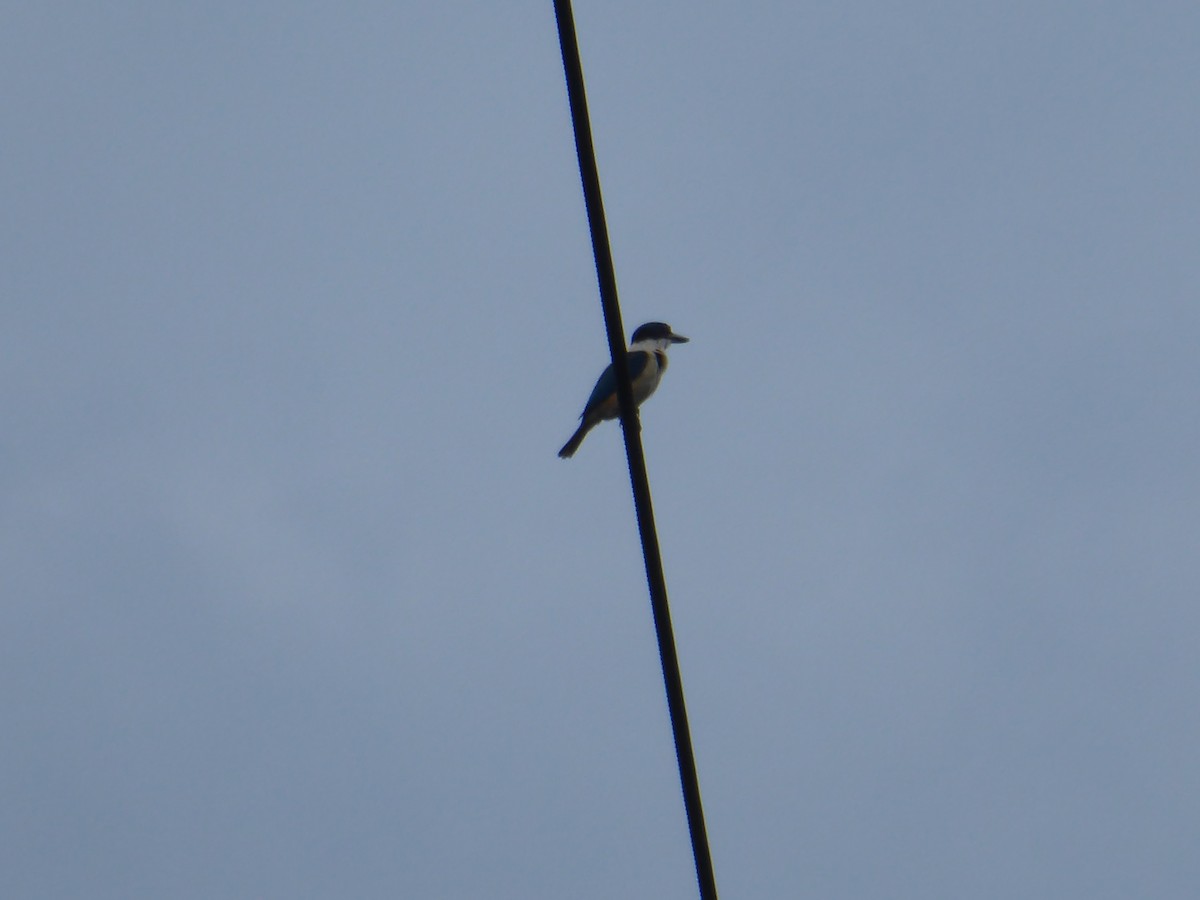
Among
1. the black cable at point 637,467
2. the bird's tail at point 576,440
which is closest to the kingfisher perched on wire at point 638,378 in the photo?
the bird's tail at point 576,440

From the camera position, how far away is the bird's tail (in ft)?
26.9

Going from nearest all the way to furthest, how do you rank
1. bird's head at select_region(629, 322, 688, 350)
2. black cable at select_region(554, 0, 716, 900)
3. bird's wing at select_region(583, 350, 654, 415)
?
black cable at select_region(554, 0, 716, 900)
bird's wing at select_region(583, 350, 654, 415)
bird's head at select_region(629, 322, 688, 350)

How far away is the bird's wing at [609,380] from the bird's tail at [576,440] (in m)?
0.08

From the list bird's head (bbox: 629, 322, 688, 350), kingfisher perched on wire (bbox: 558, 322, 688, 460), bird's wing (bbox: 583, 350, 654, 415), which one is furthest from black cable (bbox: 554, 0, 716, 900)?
bird's head (bbox: 629, 322, 688, 350)

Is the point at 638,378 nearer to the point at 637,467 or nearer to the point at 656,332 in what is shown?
the point at 656,332

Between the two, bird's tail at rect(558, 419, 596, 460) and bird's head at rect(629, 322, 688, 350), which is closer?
bird's tail at rect(558, 419, 596, 460)

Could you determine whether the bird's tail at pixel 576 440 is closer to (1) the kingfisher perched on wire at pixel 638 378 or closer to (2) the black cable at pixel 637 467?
(1) the kingfisher perched on wire at pixel 638 378

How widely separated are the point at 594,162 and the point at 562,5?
30 centimetres

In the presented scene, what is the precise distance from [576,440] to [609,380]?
1.24 feet

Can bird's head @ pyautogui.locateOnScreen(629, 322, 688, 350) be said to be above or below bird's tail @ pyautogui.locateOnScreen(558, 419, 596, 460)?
above

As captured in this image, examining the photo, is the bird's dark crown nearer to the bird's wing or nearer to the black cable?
the bird's wing

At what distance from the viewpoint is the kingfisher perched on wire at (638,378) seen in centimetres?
819

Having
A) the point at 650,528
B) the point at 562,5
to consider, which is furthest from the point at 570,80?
the point at 650,528

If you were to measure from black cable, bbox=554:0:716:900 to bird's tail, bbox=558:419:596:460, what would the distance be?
497 cm
